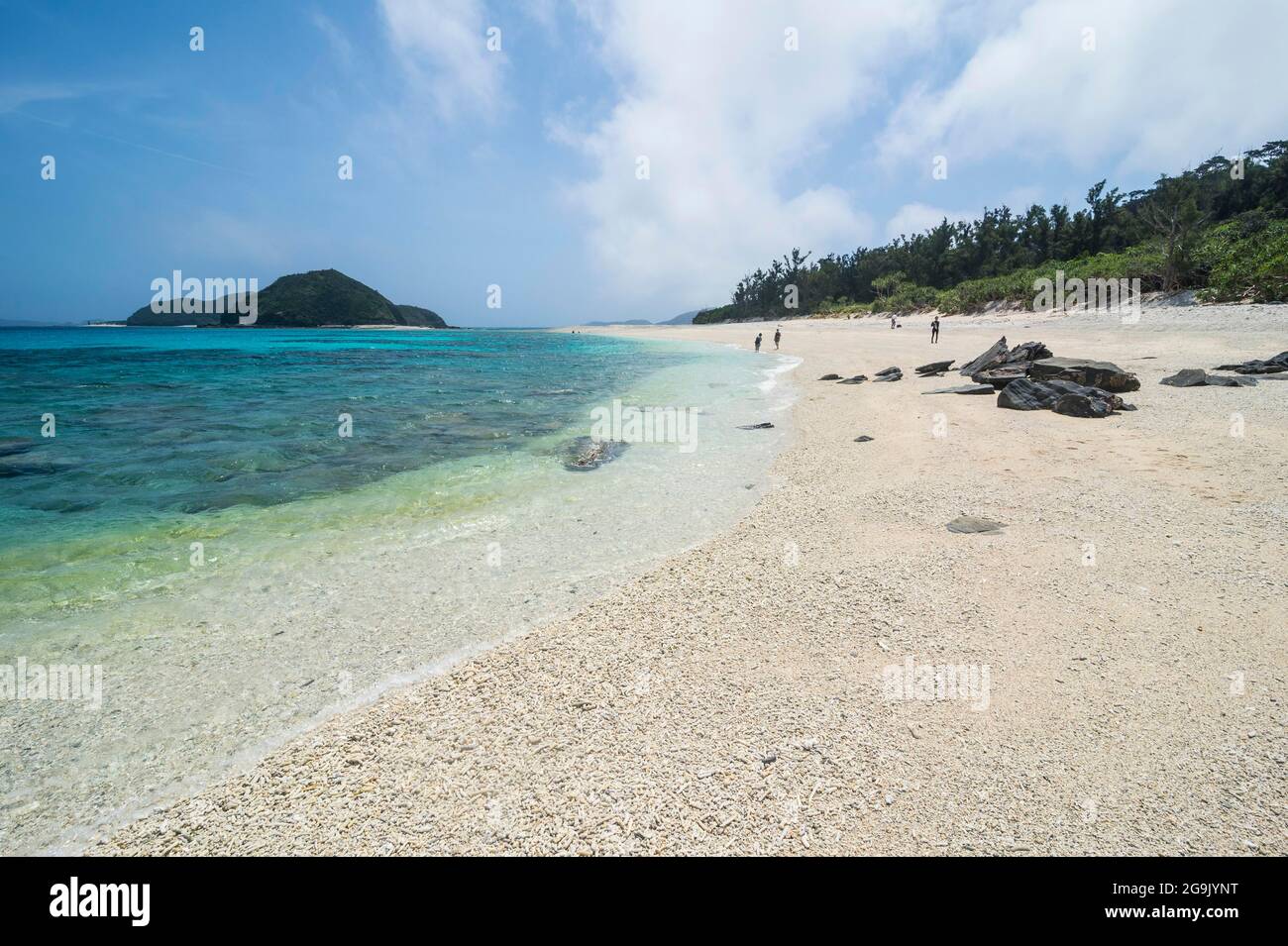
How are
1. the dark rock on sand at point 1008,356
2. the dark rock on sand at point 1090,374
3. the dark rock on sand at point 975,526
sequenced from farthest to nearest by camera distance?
the dark rock on sand at point 1008,356 → the dark rock on sand at point 1090,374 → the dark rock on sand at point 975,526

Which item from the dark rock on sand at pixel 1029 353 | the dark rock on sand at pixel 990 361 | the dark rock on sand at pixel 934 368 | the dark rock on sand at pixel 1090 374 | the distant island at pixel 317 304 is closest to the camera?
the dark rock on sand at pixel 1090 374

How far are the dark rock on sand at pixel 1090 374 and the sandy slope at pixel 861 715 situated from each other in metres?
9.92

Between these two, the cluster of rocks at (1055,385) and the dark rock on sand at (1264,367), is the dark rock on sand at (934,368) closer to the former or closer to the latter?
the cluster of rocks at (1055,385)

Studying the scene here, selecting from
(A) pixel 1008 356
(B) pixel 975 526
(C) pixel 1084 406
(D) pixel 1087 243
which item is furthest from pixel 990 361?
(D) pixel 1087 243

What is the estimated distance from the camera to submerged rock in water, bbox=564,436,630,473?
39.7 feet

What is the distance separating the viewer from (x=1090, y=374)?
15672mm

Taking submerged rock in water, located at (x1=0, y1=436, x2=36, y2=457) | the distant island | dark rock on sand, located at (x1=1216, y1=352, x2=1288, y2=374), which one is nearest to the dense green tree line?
dark rock on sand, located at (x1=1216, y1=352, x2=1288, y2=374)

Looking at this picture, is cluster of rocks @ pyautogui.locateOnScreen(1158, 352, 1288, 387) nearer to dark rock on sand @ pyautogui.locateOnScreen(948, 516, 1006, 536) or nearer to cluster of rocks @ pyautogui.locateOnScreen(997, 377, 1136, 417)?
cluster of rocks @ pyautogui.locateOnScreen(997, 377, 1136, 417)

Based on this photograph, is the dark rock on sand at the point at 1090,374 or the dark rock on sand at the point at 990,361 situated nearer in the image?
the dark rock on sand at the point at 1090,374

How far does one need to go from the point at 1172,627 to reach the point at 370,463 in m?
13.8

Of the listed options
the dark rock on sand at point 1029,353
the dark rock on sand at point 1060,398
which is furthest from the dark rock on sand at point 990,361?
the dark rock on sand at point 1060,398

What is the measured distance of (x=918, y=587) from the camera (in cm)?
550

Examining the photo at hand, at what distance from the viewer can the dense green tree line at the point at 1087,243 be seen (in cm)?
3947
